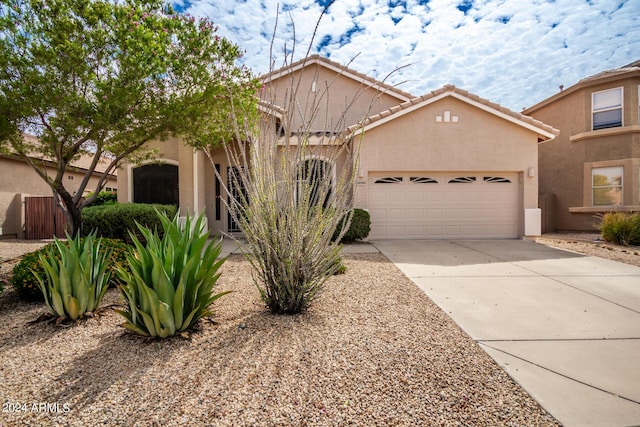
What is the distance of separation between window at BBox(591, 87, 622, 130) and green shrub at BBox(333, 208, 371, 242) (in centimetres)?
1158

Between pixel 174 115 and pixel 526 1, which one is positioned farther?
pixel 526 1

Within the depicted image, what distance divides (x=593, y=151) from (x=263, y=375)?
17.0 metres

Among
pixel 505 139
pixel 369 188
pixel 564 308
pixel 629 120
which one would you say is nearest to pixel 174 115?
pixel 369 188

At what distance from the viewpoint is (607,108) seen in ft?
44.8

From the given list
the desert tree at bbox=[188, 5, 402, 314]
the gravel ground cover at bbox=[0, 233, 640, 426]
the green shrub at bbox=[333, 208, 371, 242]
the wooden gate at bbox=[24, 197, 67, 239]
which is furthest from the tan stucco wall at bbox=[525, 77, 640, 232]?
the wooden gate at bbox=[24, 197, 67, 239]

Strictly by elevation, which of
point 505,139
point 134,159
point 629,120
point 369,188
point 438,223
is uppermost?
point 629,120

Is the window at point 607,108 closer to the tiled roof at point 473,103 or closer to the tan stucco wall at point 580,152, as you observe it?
the tan stucco wall at point 580,152

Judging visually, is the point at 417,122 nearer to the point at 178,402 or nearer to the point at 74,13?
the point at 74,13

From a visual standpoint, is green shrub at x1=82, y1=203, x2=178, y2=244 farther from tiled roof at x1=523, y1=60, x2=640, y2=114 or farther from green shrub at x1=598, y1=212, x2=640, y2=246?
tiled roof at x1=523, y1=60, x2=640, y2=114

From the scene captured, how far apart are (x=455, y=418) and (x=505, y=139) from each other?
36.3 feet

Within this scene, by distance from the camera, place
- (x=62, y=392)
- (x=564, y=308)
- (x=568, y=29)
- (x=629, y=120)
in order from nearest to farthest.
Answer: (x=62, y=392) < (x=564, y=308) < (x=568, y=29) < (x=629, y=120)

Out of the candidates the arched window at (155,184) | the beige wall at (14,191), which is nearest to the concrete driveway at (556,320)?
the arched window at (155,184)

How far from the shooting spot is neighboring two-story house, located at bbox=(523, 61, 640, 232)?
13.1 metres

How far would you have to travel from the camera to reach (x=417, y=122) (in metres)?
11.0
